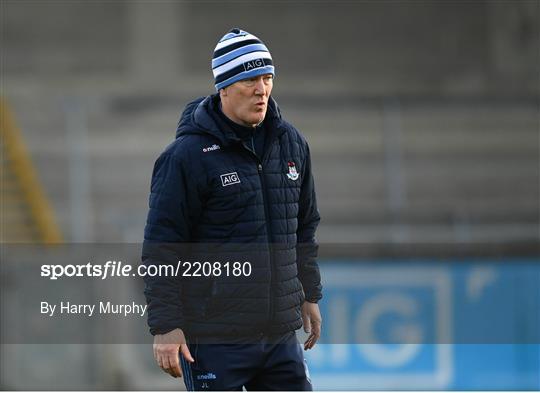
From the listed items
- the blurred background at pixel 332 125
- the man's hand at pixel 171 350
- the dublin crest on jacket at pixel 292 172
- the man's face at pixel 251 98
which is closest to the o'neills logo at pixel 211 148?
the man's face at pixel 251 98

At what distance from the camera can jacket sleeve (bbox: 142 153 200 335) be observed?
3.28 meters

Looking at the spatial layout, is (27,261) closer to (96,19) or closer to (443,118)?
(443,118)

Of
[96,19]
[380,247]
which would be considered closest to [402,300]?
[380,247]

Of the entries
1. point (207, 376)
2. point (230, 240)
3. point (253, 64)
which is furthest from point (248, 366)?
point (253, 64)

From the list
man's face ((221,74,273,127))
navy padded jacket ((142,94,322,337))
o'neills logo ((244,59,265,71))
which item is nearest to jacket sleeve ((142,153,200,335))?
navy padded jacket ((142,94,322,337))

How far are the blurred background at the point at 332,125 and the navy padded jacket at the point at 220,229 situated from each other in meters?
3.09

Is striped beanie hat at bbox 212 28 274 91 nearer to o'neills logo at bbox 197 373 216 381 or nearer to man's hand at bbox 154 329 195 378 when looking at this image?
man's hand at bbox 154 329 195 378

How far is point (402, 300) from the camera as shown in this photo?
6488mm

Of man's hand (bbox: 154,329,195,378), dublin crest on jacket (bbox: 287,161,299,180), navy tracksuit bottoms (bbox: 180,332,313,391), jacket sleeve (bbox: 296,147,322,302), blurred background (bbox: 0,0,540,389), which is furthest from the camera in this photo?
blurred background (bbox: 0,0,540,389)

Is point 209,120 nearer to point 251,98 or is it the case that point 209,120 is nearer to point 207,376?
point 251,98

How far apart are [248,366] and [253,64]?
937mm

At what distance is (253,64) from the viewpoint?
134 inches

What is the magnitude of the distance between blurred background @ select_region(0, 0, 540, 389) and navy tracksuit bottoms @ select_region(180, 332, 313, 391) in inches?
117

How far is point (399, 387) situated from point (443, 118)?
3.61 metres
